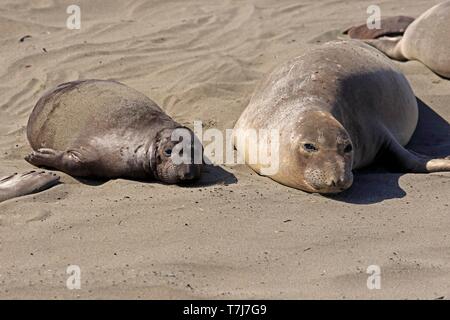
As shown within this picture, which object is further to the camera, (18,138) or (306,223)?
(18,138)

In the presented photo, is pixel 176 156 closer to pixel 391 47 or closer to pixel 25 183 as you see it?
pixel 25 183

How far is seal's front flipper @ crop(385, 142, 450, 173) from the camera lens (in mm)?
5574

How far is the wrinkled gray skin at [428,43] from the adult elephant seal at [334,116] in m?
1.21

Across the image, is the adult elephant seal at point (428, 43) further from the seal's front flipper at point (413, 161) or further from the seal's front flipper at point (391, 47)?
the seal's front flipper at point (413, 161)

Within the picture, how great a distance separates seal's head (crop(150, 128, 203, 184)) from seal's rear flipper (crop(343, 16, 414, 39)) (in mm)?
3558

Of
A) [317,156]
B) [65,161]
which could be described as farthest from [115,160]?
[317,156]

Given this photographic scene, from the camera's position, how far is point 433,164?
5594mm

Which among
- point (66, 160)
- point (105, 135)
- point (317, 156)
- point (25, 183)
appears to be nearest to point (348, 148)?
point (317, 156)

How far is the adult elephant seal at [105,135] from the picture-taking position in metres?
5.48

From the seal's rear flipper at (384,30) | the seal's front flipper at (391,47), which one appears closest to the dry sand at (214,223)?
the seal's front flipper at (391,47)

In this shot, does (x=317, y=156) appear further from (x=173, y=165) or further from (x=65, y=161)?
(x=65, y=161)

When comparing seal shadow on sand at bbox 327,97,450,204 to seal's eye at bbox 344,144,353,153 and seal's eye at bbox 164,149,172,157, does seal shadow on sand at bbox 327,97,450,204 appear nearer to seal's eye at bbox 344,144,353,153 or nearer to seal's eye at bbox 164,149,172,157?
seal's eye at bbox 344,144,353,153

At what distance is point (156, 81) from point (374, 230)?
11.1 feet

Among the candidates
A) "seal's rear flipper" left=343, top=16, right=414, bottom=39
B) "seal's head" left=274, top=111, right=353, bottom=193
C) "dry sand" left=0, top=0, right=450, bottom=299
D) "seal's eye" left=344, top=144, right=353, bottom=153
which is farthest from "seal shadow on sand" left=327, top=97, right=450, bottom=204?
"seal's rear flipper" left=343, top=16, right=414, bottom=39
